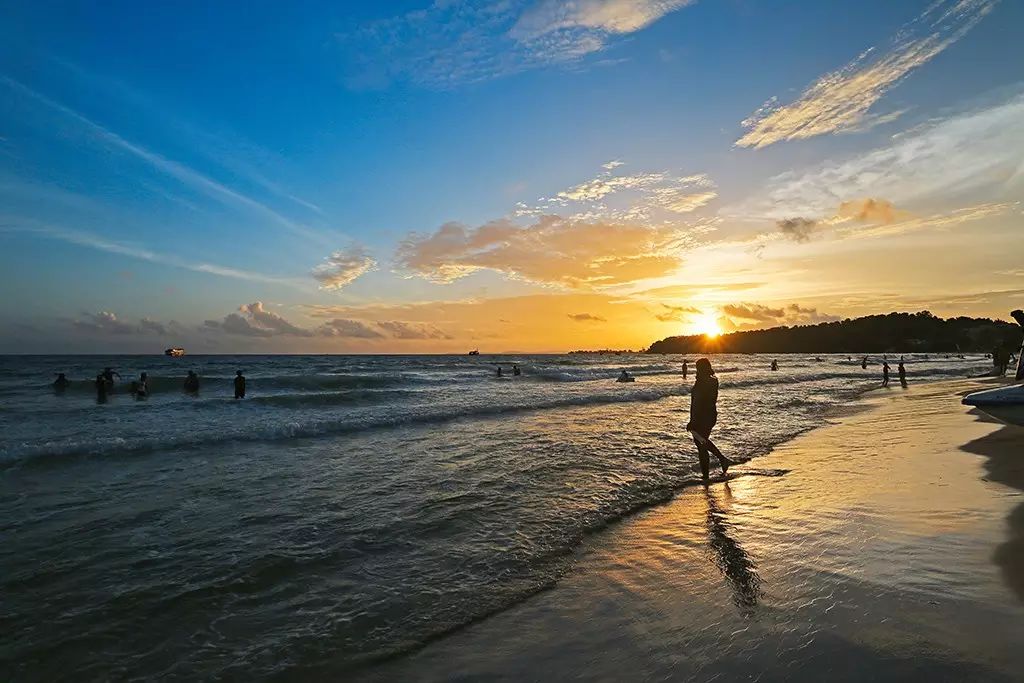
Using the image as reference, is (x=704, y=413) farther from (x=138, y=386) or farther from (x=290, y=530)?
(x=138, y=386)

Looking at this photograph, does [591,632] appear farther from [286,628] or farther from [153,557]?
[153,557]

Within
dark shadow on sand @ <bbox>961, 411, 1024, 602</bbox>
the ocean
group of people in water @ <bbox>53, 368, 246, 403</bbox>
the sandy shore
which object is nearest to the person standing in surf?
the ocean

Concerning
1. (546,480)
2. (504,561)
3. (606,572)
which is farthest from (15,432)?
(606,572)

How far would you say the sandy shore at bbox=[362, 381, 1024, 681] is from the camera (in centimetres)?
379

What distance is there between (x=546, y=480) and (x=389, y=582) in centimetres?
536

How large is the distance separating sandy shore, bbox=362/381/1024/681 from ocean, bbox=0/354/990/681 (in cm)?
65

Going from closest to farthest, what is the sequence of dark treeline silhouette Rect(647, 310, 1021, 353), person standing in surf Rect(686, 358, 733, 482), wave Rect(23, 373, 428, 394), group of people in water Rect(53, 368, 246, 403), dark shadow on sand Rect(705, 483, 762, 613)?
1. dark shadow on sand Rect(705, 483, 762, 613)
2. person standing in surf Rect(686, 358, 733, 482)
3. group of people in water Rect(53, 368, 246, 403)
4. wave Rect(23, 373, 428, 394)
5. dark treeline silhouette Rect(647, 310, 1021, 353)

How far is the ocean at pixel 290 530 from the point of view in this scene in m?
4.73

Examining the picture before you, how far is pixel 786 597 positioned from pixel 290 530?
670cm

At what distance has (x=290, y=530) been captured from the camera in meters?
7.80

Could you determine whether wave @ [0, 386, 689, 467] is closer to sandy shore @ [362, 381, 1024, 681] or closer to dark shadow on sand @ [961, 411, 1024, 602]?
sandy shore @ [362, 381, 1024, 681]

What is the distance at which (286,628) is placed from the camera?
492 cm

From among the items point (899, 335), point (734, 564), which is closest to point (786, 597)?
point (734, 564)

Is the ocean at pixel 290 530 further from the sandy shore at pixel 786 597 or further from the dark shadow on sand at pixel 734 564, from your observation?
the dark shadow on sand at pixel 734 564
